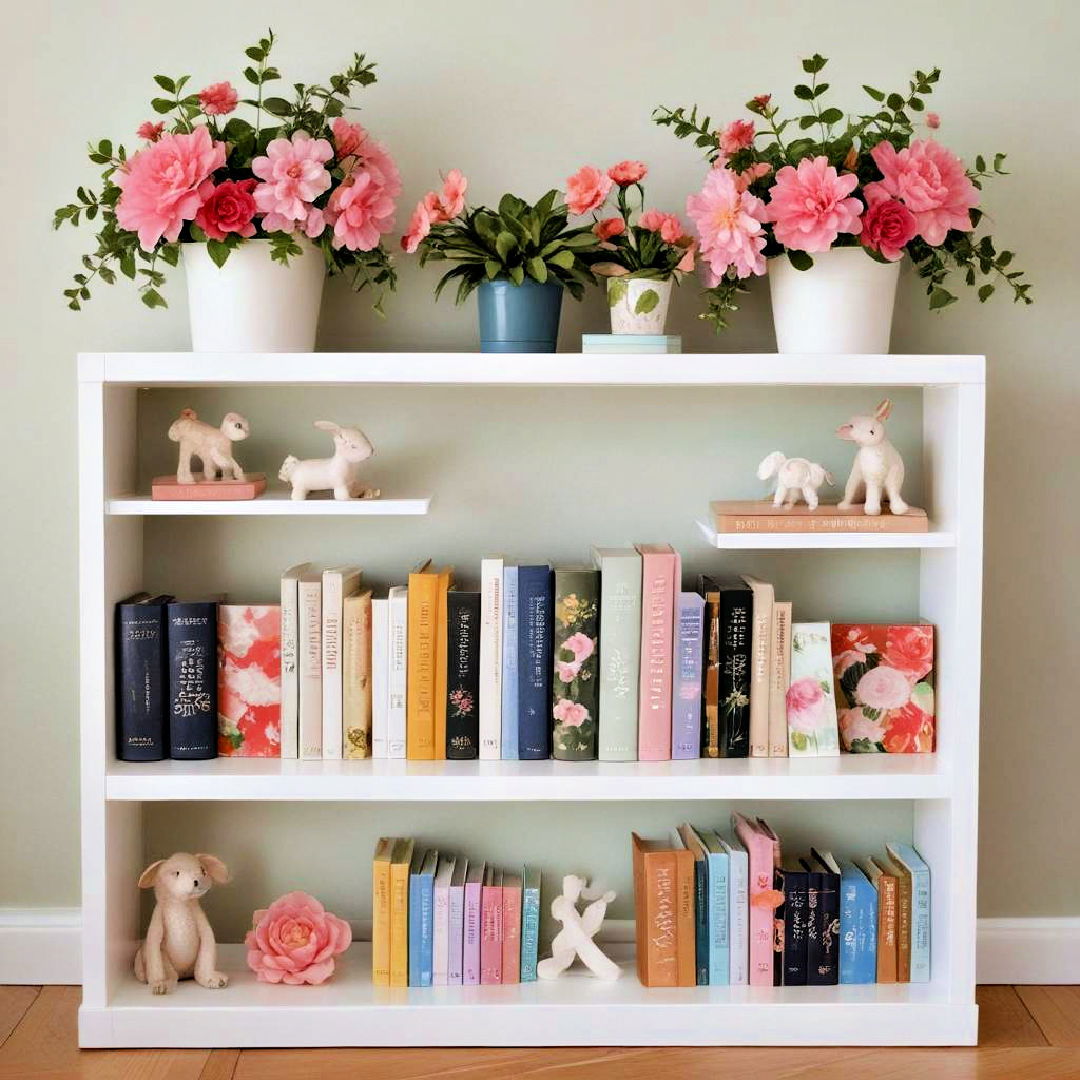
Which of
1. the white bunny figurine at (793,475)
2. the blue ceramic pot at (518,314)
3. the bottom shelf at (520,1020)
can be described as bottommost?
the bottom shelf at (520,1020)

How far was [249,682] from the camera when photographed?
6.47 feet

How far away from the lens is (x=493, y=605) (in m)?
1.91

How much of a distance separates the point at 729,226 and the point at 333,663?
2.79 ft

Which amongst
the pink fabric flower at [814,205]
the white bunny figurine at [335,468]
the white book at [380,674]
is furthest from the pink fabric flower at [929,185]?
the white book at [380,674]

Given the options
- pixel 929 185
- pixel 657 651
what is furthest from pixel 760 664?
pixel 929 185

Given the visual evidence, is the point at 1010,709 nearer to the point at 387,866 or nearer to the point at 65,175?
the point at 387,866

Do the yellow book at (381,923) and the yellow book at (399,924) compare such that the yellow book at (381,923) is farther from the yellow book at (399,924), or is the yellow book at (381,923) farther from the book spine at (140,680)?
the book spine at (140,680)

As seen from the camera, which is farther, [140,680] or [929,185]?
[140,680]

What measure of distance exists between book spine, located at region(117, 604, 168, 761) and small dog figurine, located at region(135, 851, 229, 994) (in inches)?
7.1

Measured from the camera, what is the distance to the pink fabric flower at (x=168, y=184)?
1747 mm

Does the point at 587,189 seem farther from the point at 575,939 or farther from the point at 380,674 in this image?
the point at 575,939

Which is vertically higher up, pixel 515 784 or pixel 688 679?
pixel 688 679

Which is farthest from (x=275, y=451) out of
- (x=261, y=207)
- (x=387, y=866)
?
(x=387, y=866)

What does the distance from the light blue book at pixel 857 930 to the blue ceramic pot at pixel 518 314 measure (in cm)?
93
